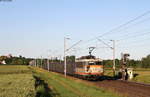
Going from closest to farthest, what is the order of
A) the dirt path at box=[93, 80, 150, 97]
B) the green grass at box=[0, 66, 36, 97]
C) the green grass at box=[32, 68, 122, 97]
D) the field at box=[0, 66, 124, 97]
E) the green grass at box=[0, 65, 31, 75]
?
the green grass at box=[0, 66, 36, 97] < the field at box=[0, 66, 124, 97] < the green grass at box=[32, 68, 122, 97] < the dirt path at box=[93, 80, 150, 97] < the green grass at box=[0, 65, 31, 75]


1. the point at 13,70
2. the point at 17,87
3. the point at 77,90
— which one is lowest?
the point at 77,90

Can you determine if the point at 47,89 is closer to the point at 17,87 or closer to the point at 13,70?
the point at 17,87

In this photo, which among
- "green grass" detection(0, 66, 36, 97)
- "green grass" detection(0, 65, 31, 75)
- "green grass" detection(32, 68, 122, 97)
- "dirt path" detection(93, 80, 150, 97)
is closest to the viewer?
"green grass" detection(0, 66, 36, 97)

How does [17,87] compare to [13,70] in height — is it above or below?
below

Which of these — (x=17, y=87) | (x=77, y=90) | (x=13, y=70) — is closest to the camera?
(x=17, y=87)

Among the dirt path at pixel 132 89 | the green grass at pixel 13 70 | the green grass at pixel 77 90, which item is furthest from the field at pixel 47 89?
the green grass at pixel 13 70

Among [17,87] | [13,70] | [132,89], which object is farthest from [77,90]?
[13,70]

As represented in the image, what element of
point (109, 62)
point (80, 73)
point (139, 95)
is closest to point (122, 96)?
point (139, 95)

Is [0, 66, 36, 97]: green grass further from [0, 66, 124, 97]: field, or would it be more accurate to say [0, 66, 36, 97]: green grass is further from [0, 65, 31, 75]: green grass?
[0, 65, 31, 75]: green grass

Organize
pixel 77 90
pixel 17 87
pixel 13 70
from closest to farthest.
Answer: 1. pixel 17 87
2. pixel 77 90
3. pixel 13 70

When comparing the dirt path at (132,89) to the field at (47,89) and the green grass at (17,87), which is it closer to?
the field at (47,89)

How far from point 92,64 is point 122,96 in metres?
22.6

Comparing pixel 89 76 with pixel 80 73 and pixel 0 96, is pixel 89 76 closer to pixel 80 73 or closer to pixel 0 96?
pixel 80 73

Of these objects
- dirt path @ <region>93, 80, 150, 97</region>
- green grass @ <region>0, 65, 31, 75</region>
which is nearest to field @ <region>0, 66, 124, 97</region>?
dirt path @ <region>93, 80, 150, 97</region>
